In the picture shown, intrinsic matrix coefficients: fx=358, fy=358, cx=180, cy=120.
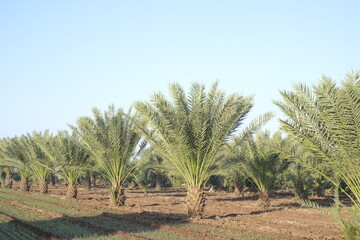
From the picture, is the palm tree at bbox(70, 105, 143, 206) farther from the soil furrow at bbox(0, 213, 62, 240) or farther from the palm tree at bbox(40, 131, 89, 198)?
the soil furrow at bbox(0, 213, 62, 240)

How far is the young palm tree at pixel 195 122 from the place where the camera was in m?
13.9

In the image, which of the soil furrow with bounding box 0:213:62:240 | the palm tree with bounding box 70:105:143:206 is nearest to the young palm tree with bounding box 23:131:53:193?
the palm tree with bounding box 70:105:143:206

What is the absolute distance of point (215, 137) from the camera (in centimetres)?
1404

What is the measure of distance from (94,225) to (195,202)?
13.7 feet

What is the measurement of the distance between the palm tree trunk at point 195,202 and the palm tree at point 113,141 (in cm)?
553

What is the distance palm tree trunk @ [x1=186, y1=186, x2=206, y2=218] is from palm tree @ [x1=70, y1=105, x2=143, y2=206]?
5.53 metres

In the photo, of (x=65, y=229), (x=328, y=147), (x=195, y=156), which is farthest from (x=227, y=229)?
(x=65, y=229)

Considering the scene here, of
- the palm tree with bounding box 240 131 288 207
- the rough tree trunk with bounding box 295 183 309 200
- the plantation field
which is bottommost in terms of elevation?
the plantation field

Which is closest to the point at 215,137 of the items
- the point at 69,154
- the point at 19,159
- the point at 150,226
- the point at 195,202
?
the point at 195,202

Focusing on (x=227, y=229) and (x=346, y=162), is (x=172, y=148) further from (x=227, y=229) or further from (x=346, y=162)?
(x=346, y=162)

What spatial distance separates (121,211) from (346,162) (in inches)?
458

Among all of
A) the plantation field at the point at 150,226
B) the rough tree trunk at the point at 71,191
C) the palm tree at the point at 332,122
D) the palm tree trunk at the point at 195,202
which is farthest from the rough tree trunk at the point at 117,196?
the palm tree at the point at 332,122

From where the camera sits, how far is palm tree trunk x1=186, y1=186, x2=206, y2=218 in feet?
48.6

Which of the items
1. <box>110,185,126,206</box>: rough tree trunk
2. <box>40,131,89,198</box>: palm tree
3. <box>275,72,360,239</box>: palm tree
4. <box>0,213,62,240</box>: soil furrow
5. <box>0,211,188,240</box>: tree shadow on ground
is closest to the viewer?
<box>275,72,360,239</box>: palm tree
